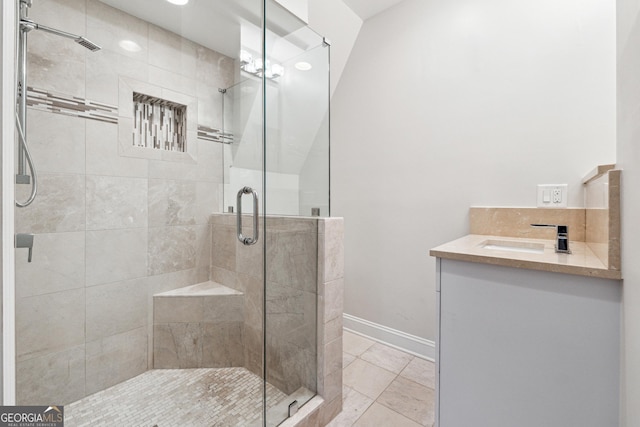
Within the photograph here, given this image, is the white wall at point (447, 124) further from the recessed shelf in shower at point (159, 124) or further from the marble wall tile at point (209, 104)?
the recessed shelf in shower at point (159, 124)

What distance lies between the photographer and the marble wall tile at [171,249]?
1.77 m

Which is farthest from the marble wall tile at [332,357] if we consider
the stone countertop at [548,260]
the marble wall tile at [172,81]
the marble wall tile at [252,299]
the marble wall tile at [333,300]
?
the marble wall tile at [172,81]

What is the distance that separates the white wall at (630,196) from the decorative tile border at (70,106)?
224 cm

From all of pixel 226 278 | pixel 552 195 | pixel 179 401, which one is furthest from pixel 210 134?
pixel 552 195

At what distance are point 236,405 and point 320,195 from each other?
118 centimetres

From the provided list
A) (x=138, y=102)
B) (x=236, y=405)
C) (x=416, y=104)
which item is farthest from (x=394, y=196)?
(x=138, y=102)

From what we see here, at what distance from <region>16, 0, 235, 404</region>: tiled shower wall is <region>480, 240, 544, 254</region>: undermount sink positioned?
1.67m

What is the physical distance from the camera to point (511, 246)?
147 cm

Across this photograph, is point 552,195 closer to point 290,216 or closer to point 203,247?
point 290,216

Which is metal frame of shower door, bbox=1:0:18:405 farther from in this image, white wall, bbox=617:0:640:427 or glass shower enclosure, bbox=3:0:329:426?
white wall, bbox=617:0:640:427

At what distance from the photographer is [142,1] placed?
1604 millimetres

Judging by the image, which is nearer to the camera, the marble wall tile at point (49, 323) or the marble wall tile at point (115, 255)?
the marble wall tile at point (49, 323)

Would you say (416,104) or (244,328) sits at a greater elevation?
(416,104)

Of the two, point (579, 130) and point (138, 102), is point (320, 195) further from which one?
point (579, 130)
